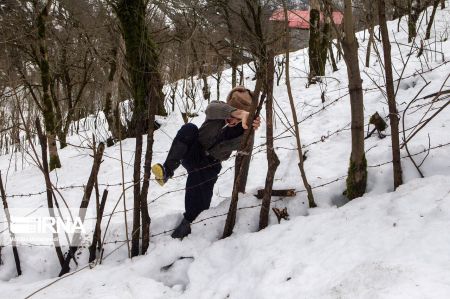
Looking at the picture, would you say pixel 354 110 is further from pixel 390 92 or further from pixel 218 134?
pixel 218 134

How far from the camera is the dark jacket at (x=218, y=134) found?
2664 mm

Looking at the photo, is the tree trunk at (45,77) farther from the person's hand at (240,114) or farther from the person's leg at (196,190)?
the person's hand at (240,114)

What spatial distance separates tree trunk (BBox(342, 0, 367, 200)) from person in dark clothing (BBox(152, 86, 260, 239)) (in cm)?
70

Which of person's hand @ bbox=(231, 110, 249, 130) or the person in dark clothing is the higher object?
A: person's hand @ bbox=(231, 110, 249, 130)

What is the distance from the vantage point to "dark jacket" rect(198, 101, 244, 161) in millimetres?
2664

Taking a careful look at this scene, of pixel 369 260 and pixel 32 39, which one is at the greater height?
pixel 32 39

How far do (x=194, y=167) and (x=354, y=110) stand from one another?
1219 millimetres

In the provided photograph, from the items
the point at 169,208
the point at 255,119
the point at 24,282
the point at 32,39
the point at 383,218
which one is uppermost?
the point at 32,39

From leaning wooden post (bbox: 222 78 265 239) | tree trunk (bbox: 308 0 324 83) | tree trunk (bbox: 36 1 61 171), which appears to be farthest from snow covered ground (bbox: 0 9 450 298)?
tree trunk (bbox: 308 0 324 83)

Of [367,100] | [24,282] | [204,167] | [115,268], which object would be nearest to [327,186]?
[204,167]

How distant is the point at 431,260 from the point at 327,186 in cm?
110

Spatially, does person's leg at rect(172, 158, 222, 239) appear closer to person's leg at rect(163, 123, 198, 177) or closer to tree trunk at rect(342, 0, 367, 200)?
person's leg at rect(163, 123, 198, 177)

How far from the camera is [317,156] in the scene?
3.70 m

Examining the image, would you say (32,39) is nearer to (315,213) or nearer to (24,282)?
(24,282)
